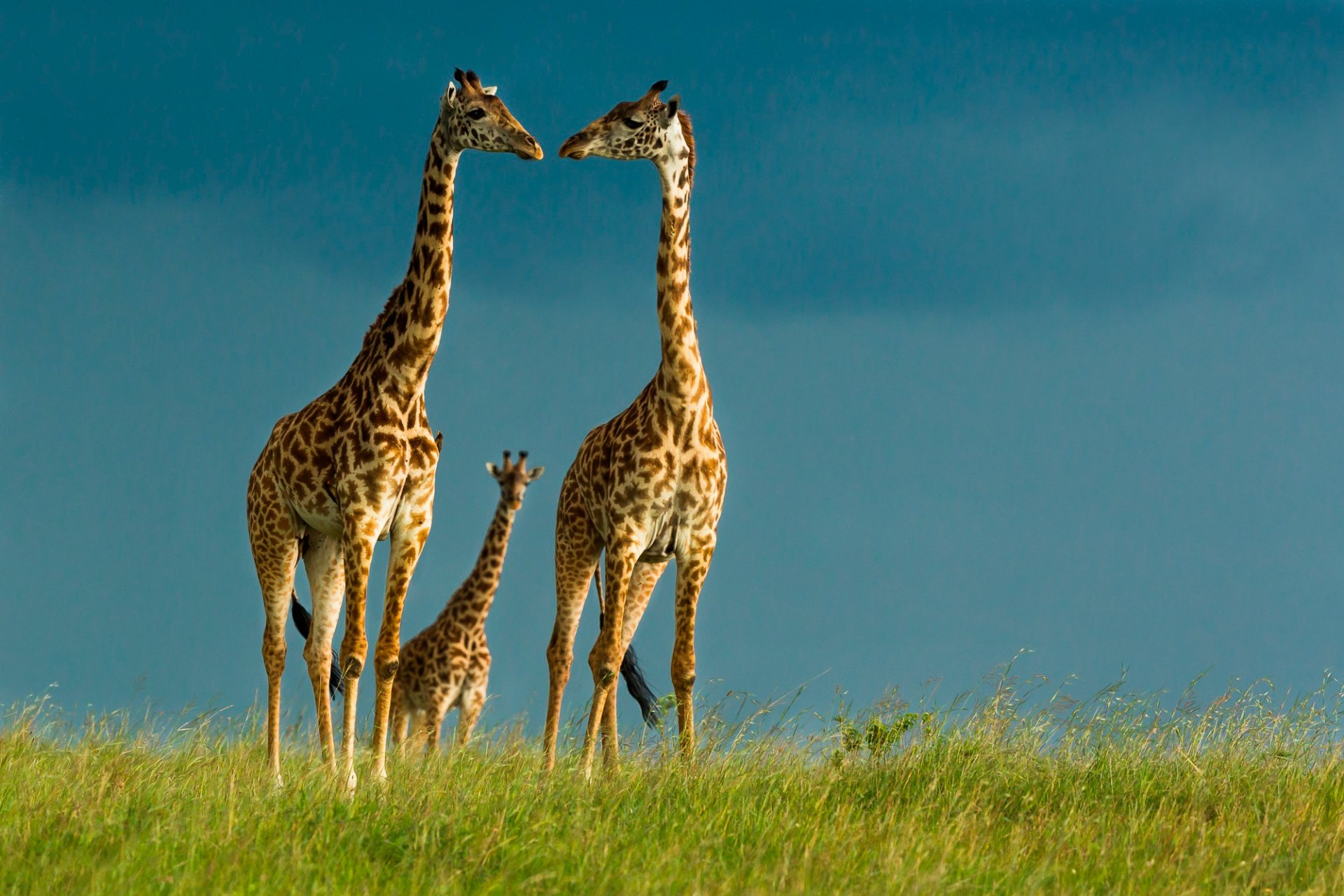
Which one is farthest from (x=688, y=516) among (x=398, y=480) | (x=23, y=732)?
(x=23, y=732)

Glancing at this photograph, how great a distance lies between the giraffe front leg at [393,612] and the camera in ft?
30.0

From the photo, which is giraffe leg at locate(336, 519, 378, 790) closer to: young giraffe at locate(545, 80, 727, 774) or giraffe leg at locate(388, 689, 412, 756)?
young giraffe at locate(545, 80, 727, 774)

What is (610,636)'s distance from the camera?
9.92 meters

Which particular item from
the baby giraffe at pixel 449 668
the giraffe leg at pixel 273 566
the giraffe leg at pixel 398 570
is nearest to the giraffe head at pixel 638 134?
the giraffe leg at pixel 398 570

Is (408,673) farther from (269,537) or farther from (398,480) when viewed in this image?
(398,480)

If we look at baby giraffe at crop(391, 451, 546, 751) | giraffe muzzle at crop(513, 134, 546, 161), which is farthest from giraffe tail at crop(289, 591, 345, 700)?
giraffe muzzle at crop(513, 134, 546, 161)

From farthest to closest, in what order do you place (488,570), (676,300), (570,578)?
(488,570), (570,578), (676,300)

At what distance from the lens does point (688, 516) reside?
9992 mm

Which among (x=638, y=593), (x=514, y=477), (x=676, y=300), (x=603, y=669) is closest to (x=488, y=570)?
(x=514, y=477)

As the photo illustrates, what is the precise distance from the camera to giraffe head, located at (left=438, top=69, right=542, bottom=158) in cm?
941

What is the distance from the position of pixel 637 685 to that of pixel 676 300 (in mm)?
4055

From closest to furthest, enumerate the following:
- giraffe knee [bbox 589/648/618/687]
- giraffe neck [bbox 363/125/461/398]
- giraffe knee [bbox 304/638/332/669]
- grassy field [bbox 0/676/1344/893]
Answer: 1. grassy field [bbox 0/676/1344/893]
2. giraffe neck [bbox 363/125/461/398]
3. giraffe knee [bbox 589/648/618/687]
4. giraffe knee [bbox 304/638/332/669]

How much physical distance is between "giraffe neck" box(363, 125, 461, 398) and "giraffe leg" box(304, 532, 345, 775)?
4.99ft

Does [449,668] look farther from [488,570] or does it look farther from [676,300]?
[676,300]
